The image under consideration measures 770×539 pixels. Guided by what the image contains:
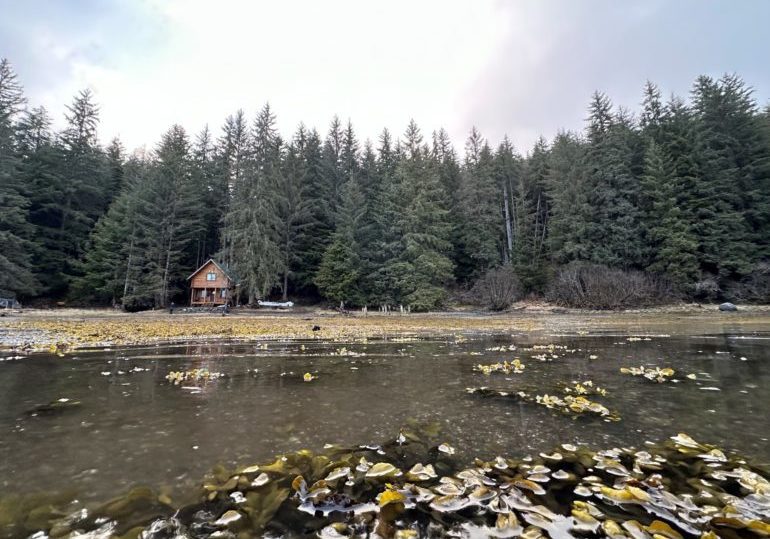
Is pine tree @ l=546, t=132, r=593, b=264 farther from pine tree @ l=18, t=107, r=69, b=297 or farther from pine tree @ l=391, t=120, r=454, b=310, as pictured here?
pine tree @ l=18, t=107, r=69, b=297

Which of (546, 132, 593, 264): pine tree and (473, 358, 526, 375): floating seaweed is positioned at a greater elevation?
(546, 132, 593, 264): pine tree

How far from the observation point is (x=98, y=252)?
3981 centimetres

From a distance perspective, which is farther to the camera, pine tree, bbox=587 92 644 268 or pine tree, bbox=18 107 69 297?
pine tree, bbox=18 107 69 297

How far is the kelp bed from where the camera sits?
7.14 feet

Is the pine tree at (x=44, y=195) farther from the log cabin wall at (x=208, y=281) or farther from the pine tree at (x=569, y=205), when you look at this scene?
the pine tree at (x=569, y=205)

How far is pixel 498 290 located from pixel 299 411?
31.8 meters

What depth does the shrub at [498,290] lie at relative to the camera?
33906mm

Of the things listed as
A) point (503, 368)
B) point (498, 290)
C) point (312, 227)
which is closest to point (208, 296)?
point (312, 227)

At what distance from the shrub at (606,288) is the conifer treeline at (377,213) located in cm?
217

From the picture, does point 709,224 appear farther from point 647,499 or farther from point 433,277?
point 647,499

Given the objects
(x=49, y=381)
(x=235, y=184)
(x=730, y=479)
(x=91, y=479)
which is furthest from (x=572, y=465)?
(x=235, y=184)

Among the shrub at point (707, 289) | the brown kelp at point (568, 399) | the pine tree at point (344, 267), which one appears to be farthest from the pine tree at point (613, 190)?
the brown kelp at point (568, 399)

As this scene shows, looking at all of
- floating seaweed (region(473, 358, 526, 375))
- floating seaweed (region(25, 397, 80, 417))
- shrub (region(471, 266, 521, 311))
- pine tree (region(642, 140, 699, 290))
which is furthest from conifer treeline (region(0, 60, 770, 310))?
floating seaweed (region(25, 397, 80, 417))

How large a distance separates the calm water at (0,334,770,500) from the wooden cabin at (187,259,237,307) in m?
35.7
